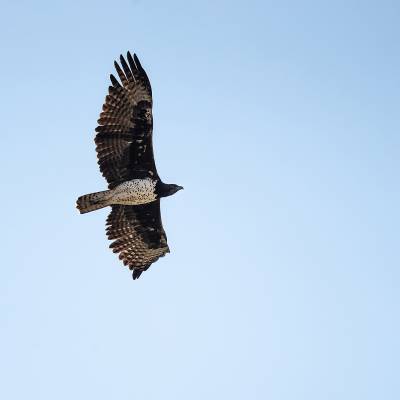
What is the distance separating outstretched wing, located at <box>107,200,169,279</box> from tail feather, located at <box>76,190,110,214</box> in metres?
1.16

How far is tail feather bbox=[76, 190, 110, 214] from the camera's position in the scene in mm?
14727

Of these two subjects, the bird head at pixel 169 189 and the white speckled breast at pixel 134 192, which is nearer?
the white speckled breast at pixel 134 192

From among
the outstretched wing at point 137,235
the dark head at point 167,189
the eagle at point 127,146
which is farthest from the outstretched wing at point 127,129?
the outstretched wing at point 137,235

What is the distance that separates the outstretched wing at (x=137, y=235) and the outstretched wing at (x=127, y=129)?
3.95ft

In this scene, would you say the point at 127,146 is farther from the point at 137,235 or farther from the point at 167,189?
the point at 137,235

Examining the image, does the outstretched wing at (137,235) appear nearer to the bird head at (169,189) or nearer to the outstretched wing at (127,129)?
the bird head at (169,189)

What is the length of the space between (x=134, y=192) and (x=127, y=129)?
3.94 feet

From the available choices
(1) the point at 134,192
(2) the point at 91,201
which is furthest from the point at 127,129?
(2) the point at 91,201

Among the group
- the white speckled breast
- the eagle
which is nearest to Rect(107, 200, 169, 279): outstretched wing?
the eagle

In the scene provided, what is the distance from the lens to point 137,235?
16.4 metres

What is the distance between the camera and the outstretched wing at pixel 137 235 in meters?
16.2

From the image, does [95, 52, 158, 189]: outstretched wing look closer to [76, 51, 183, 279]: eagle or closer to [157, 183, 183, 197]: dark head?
[76, 51, 183, 279]: eagle

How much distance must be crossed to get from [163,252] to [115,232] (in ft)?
3.64

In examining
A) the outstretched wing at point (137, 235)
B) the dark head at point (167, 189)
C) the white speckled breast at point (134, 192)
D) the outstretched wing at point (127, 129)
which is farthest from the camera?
the outstretched wing at point (137, 235)
